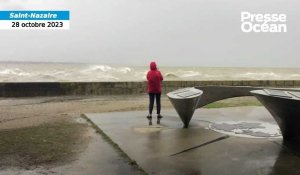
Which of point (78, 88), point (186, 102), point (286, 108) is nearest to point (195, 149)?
point (286, 108)

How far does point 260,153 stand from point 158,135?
205 cm

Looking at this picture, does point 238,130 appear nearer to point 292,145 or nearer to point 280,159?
point 292,145

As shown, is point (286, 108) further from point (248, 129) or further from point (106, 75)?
point (106, 75)

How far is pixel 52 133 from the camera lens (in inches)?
283

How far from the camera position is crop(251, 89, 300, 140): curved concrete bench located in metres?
5.39

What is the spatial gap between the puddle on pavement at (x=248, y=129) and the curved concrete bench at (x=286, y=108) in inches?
30.0

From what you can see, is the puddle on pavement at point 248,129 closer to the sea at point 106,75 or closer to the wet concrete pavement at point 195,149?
the wet concrete pavement at point 195,149

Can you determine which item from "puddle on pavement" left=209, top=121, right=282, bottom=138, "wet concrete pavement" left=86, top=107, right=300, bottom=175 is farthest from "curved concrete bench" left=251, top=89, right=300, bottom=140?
"puddle on pavement" left=209, top=121, right=282, bottom=138

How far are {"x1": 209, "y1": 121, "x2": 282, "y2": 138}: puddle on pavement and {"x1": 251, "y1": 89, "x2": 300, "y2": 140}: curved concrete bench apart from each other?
763mm

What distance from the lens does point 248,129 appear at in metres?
7.32

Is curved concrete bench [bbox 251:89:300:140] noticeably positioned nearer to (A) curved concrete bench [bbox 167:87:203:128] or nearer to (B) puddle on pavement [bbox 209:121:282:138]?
(B) puddle on pavement [bbox 209:121:282:138]

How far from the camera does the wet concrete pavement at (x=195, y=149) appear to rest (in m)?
4.75

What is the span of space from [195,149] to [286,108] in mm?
1556

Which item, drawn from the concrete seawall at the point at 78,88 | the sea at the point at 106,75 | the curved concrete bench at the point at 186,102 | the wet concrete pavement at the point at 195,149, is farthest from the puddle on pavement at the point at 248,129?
the sea at the point at 106,75
